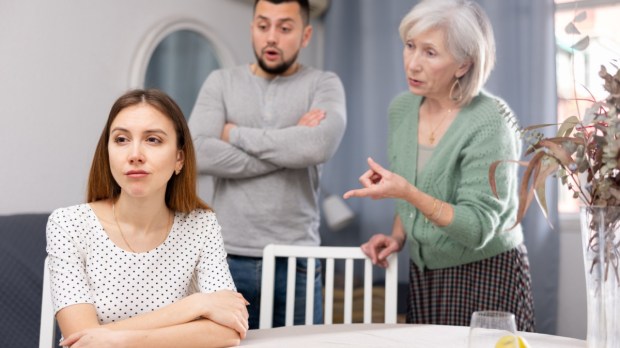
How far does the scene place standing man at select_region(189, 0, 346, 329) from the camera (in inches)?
82.7

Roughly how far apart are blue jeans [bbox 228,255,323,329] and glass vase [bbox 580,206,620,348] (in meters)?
1.06

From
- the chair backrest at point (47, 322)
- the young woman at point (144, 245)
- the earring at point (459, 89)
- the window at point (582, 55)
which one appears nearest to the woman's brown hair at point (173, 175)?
the young woman at point (144, 245)

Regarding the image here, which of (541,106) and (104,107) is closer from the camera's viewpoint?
(104,107)

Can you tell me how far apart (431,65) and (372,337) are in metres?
0.82

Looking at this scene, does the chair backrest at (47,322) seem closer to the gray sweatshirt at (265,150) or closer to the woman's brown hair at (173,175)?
the woman's brown hair at (173,175)

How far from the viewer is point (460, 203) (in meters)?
1.85

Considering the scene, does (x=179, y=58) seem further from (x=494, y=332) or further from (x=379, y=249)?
(x=494, y=332)

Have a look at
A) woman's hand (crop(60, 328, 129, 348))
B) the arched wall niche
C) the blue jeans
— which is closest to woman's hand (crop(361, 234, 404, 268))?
the blue jeans

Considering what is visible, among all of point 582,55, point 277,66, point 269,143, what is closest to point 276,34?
point 277,66

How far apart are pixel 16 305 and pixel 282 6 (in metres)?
1.27

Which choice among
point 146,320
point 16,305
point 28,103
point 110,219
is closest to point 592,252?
point 146,320

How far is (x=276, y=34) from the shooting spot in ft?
7.15

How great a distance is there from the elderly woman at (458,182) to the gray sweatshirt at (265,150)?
319 millimetres

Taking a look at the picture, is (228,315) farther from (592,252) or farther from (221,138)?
(221,138)
